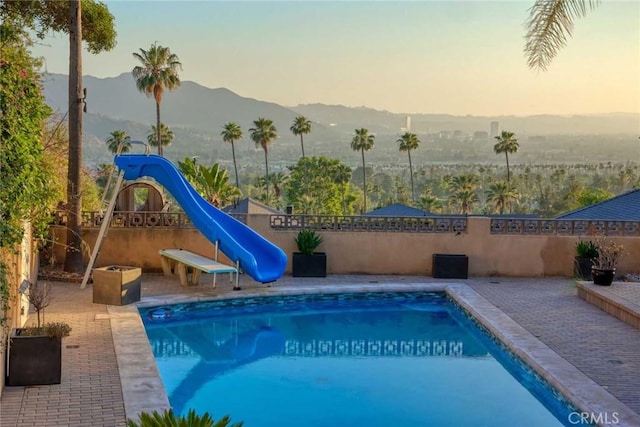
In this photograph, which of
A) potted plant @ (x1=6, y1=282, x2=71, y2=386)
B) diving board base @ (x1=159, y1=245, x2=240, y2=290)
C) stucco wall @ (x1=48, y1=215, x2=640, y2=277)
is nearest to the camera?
potted plant @ (x1=6, y1=282, x2=71, y2=386)

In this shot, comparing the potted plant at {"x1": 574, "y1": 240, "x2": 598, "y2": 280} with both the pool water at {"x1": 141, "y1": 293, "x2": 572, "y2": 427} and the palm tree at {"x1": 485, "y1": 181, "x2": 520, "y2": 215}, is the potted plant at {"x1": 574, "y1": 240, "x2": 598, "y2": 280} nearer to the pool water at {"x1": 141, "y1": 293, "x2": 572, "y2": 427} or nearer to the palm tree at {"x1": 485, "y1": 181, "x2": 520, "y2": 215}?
the pool water at {"x1": 141, "y1": 293, "x2": 572, "y2": 427}

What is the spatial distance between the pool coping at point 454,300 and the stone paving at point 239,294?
13 cm

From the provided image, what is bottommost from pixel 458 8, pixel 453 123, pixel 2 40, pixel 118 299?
pixel 118 299

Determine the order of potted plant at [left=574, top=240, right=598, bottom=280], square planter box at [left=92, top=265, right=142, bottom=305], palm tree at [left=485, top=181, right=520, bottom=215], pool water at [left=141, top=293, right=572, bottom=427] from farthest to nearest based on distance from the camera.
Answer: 1. palm tree at [left=485, top=181, right=520, bottom=215]
2. potted plant at [left=574, top=240, right=598, bottom=280]
3. square planter box at [left=92, top=265, right=142, bottom=305]
4. pool water at [left=141, top=293, right=572, bottom=427]

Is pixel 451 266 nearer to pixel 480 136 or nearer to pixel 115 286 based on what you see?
pixel 115 286

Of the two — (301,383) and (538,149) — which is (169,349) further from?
(538,149)

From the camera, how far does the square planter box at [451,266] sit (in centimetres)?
1469

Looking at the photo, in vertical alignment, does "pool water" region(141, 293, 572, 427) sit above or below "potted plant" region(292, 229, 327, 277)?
below

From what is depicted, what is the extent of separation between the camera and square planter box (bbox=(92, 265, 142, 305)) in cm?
1125

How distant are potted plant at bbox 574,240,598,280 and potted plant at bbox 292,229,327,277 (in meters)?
5.46

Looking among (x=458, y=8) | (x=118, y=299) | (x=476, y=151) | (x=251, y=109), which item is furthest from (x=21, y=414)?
(x=251, y=109)

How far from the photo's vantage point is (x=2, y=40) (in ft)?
20.8

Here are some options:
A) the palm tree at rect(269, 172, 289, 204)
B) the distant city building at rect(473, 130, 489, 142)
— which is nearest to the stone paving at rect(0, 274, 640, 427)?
the palm tree at rect(269, 172, 289, 204)

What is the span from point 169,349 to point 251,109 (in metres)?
181
